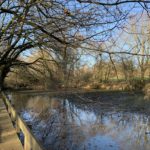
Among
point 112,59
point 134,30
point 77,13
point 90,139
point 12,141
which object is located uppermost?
point 77,13

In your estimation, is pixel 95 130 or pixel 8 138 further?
pixel 95 130

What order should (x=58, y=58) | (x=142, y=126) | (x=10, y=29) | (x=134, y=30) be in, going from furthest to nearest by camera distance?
(x=142, y=126), (x=58, y=58), (x=10, y=29), (x=134, y=30)

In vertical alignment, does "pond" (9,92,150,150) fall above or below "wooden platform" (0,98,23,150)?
below

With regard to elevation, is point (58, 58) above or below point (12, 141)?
above

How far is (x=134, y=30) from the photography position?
5.27 metres

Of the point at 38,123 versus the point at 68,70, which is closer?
the point at 68,70

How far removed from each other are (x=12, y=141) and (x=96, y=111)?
1452 cm

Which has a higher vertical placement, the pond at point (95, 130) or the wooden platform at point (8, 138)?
the wooden platform at point (8, 138)

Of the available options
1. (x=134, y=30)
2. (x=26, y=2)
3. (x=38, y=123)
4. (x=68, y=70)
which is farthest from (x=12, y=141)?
(x=38, y=123)

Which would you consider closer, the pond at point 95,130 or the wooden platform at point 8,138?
the wooden platform at point 8,138

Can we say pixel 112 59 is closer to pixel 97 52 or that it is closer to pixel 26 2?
pixel 97 52

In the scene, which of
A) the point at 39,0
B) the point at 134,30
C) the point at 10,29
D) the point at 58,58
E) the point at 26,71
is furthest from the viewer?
the point at 26,71

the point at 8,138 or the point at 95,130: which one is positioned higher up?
the point at 8,138

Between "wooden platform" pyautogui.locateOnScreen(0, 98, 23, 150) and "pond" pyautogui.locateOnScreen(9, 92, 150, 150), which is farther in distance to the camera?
"pond" pyautogui.locateOnScreen(9, 92, 150, 150)
